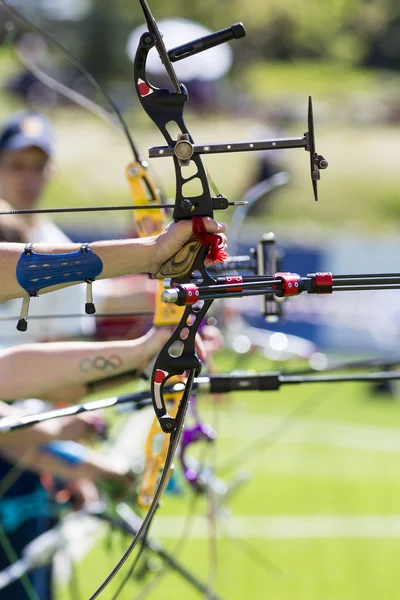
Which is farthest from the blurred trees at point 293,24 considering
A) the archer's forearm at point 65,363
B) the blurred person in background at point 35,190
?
the archer's forearm at point 65,363

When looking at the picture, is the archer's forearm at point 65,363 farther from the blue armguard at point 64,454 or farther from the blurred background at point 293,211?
the blurred background at point 293,211

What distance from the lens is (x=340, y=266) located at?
13.1 metres

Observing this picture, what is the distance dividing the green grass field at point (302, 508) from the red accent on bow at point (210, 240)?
6.52ft

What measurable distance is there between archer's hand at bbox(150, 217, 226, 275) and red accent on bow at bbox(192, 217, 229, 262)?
10 millimetres

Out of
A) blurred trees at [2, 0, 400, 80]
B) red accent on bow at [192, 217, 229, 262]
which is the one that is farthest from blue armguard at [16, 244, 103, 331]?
blurred trees at [2, 0, 400, 80]

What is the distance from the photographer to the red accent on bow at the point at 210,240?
8.21 feet

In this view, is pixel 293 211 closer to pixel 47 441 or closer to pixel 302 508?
pixel 302 508

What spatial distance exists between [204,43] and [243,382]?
3.69ft

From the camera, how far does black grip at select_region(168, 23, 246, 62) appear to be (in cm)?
254

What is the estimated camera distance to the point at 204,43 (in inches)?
101

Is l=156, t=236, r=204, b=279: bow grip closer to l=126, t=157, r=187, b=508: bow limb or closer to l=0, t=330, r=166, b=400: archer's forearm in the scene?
l=126, t=157, r=187, b=508: bow limb

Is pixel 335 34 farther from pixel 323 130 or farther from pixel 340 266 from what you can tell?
pixel 340 266

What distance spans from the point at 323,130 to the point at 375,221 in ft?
20.1

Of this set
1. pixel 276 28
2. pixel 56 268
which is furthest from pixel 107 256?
pixel 276 28
